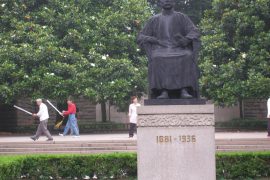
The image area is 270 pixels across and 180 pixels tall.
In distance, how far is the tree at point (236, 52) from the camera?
27.3 metres

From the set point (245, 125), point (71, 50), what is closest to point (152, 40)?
point (71, 50)

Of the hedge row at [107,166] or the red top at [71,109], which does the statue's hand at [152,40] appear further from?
the red top at [71,109]

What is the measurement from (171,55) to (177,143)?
1919 mm

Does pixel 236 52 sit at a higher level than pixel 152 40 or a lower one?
higher

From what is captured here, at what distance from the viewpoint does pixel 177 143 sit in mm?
11203

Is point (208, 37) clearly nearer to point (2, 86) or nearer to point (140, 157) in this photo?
point (2, 86)

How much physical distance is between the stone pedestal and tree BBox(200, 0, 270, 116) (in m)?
15.7

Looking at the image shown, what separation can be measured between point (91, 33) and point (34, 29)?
118 inches

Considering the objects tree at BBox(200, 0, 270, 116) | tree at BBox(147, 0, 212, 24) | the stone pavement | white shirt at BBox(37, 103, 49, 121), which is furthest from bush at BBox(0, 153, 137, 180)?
tree at BBox(147, 0, 212, 24)

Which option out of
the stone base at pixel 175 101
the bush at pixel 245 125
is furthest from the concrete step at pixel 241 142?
the bush at pixel 245 125

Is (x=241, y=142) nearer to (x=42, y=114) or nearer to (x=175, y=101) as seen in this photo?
(x=42, y=114)

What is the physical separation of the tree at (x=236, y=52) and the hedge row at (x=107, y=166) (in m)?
11.4

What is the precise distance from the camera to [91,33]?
29.7 metres

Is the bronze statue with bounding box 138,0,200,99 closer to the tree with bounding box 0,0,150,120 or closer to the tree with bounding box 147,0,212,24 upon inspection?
the tree with bounding box 0,0,150,120
